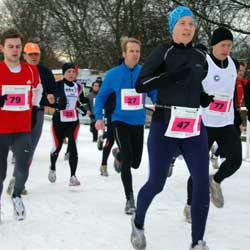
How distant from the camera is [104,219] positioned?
513cm

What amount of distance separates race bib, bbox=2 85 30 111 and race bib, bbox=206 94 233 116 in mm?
1851

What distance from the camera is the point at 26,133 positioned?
16.2 ft

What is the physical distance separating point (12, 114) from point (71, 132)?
2.52m

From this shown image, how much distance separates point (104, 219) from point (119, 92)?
143 centimetres

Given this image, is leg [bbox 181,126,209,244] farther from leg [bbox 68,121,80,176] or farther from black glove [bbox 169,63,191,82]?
leg [bbox 68,121,80,176]

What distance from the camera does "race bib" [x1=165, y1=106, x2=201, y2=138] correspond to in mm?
3855

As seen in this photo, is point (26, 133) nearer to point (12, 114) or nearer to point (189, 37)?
point (12, 114)

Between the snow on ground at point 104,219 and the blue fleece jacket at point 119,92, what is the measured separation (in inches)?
39.1

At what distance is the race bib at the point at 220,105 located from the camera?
5242 millimetres

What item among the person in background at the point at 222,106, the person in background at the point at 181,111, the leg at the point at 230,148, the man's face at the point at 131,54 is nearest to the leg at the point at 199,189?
the person in background at the point at 181,111

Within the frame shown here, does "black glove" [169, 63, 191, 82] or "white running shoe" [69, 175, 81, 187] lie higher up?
"black glove" [169, 63, 191, 82]

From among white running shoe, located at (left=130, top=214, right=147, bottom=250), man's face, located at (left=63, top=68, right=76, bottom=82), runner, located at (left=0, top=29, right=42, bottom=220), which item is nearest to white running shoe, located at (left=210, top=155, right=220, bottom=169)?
man's face, located at (left=63, top=68, right=76, bottom=82)

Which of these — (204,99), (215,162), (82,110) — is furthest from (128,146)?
(215,162)

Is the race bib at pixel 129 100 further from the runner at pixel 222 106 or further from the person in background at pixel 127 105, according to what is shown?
the runner at pixel 222 106
